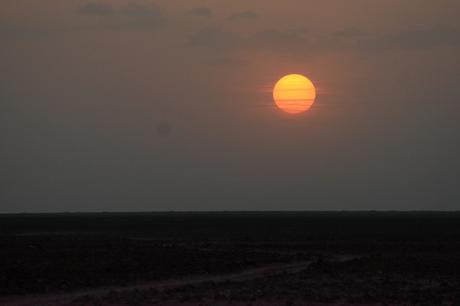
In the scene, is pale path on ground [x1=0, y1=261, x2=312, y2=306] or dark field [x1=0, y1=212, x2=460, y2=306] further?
pale path on ground [x1=0, y1=261, x2=312, y2=306]

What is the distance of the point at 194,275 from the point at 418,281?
11.6 meters

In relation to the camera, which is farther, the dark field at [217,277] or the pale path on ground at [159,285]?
the pale path on ground at [159,285]

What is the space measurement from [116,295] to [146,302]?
9.43ft

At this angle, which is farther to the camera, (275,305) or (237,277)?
(237,277)

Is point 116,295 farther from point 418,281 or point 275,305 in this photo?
point 418,281

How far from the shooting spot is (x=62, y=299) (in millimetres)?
31297

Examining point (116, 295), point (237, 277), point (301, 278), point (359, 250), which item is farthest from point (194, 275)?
point (359, 250)

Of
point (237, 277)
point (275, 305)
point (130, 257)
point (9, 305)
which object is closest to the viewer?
point (275, 305)

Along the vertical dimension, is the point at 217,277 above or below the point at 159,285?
above

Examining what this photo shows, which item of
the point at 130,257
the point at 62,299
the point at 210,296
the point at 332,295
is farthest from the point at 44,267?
the point at 332,295

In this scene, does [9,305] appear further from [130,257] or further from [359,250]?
[359,250]

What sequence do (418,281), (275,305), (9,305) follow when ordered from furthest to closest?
(418,281) < (9,305) < (275,305)

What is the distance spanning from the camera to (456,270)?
137ft

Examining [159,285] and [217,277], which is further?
[217,277]
